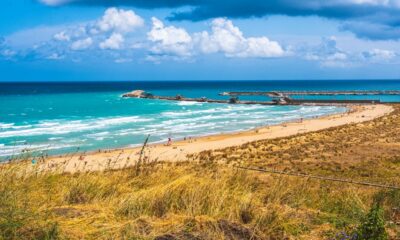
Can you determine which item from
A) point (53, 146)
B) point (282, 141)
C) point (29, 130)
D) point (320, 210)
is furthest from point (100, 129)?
point (320, 210)

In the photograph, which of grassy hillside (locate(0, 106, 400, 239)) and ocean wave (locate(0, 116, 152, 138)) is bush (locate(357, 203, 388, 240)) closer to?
grassy hillside (locate(0, 106, 400, 239))

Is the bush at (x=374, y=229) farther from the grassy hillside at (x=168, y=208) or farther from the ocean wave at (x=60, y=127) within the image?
the ocean wave at (x=60, y=127)

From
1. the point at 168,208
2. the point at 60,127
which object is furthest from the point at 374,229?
the point at 60,127

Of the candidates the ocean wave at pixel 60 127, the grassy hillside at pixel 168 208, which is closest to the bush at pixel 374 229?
the grassy hillside at pixel 168 208

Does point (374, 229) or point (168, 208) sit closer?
point (374, 229)

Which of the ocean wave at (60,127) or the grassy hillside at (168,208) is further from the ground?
the grassy hillside at (168,208)

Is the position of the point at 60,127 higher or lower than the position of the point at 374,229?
lower

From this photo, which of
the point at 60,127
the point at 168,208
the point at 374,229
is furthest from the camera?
the point at 60,127

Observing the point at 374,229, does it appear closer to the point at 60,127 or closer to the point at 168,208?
the point at 168,208

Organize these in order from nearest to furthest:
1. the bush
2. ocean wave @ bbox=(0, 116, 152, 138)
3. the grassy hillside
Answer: the bush → the grassy hillside → ocean wave @ bbox=(0, 116, 152, 138)

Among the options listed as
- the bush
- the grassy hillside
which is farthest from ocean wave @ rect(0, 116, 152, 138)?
the bush

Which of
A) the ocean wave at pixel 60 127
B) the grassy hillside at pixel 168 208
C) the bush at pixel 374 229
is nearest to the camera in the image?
the bush at pixel 374 229

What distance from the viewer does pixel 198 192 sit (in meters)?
6.57

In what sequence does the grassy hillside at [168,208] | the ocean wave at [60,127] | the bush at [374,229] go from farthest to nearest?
the ocean wave at [60,127]
the grassy hillside at [168,208]
the bush at [374,229]
